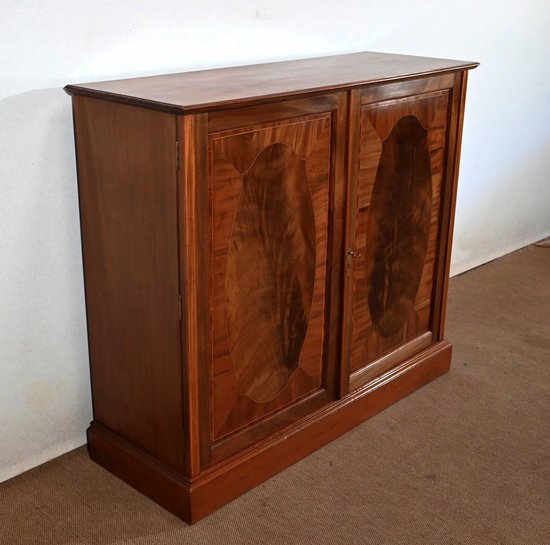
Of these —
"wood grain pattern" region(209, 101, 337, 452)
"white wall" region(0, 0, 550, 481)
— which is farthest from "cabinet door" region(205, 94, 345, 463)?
"white wall" region(0, 0, 550, 481)

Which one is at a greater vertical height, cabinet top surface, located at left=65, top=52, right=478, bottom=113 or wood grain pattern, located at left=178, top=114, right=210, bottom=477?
cabinet top surface, located at left=65, top=52, right=478, bottom=113

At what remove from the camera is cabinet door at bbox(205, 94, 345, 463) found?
189 centimetres

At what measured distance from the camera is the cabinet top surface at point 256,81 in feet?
5.91

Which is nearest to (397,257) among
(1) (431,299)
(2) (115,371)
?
(1) (431,299)

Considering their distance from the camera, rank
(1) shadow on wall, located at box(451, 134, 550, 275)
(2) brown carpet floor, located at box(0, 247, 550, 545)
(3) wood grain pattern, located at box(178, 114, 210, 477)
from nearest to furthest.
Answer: (3) wood grain pattern, located at box(178, 114, 210, 477) < (2) brown carpet floor, located at box(0, 247, 550, 545) < (1) shadow on wall, located at box(451, 134, 550, 275)

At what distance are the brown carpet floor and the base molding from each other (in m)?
0.03

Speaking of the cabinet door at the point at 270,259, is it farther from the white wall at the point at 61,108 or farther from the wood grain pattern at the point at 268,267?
the white wall at the point at 61,108

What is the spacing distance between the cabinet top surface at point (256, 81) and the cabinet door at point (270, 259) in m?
0.04

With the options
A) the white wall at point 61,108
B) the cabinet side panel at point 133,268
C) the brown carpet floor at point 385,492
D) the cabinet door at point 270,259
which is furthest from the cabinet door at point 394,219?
the cabinet side panel at point 133,268

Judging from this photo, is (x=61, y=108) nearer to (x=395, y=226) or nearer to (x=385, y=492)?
(x=395, y=226)

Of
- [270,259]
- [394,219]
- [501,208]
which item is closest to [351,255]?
[394,219]

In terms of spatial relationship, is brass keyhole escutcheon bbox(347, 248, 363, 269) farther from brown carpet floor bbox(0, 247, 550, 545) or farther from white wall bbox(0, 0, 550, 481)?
white wall bbox(0, 0, 550, 481)

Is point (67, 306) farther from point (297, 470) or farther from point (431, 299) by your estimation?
point (431, 299)

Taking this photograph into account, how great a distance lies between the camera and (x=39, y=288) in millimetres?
2123
